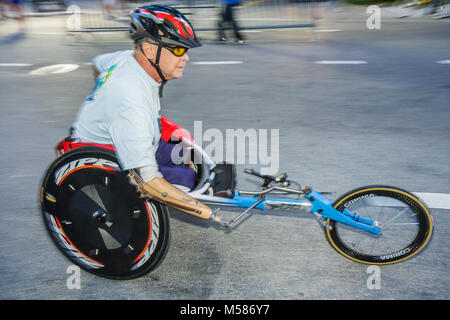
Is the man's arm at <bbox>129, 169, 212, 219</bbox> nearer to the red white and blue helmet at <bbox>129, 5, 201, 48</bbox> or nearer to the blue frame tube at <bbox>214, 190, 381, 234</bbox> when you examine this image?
the blue frame tube at <bbox>214, 190, 381, 234</bbox>

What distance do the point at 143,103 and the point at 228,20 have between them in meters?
7.08

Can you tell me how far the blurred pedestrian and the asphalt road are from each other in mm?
319

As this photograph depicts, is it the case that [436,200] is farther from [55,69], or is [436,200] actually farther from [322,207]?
[55,69]

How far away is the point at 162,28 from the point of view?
2404mm

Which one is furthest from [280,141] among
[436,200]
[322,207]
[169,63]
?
[169,63]

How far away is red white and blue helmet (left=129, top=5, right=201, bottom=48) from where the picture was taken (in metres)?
2.40

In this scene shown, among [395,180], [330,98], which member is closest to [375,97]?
[330,98]

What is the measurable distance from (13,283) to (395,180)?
3302 mm

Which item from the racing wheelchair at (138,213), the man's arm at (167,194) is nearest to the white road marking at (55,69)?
the racing wheelchair at (138,213)

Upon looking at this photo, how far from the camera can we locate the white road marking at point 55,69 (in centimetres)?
732

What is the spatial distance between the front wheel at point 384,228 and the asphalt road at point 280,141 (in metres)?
0.10

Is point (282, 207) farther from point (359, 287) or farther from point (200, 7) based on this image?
point (200, 7)

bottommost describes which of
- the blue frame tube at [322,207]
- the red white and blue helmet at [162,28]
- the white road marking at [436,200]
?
the white road marking at [436,200]

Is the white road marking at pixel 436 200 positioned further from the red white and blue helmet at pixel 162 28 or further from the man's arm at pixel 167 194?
the red white and blue helmet at pixel 162 28
